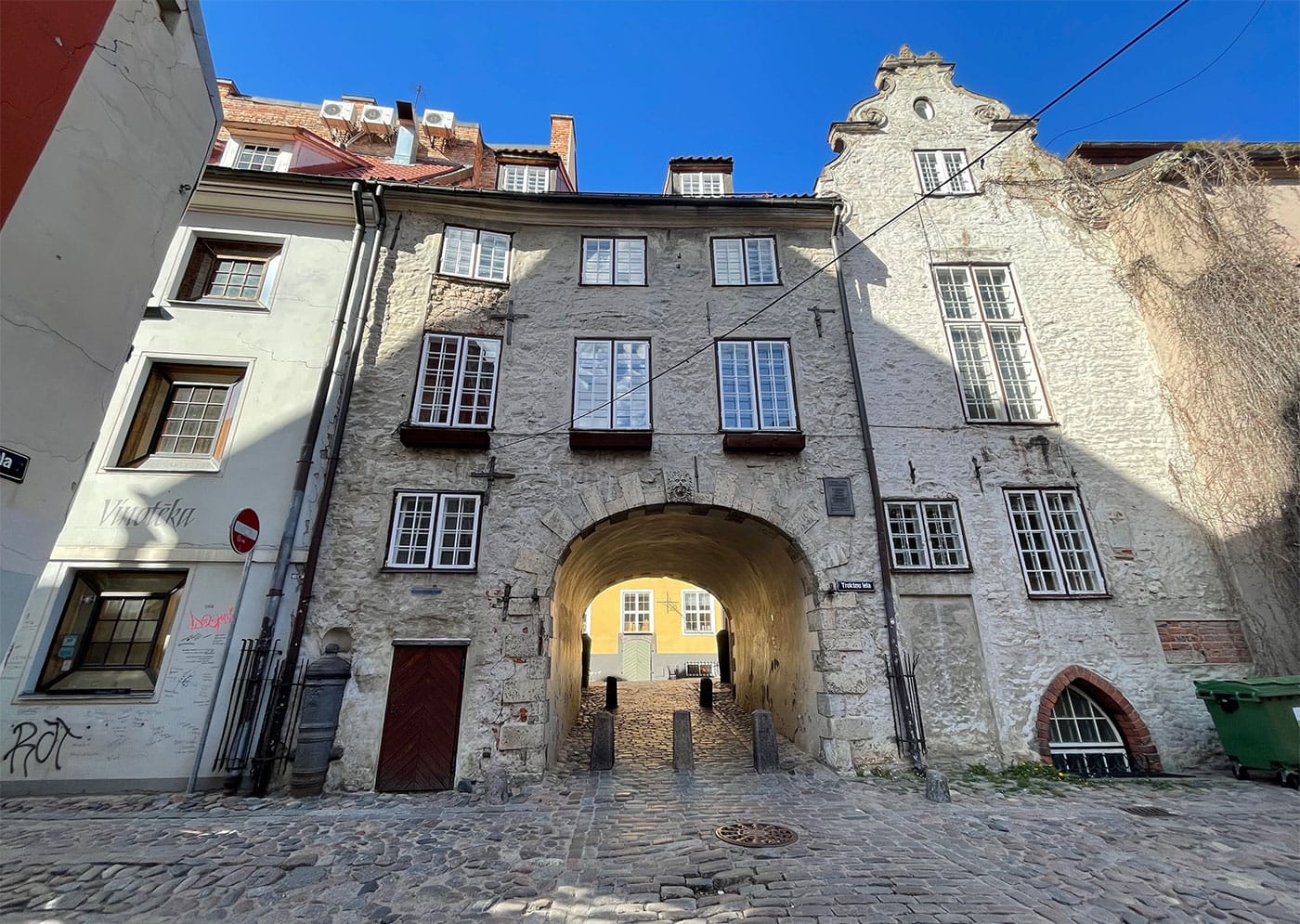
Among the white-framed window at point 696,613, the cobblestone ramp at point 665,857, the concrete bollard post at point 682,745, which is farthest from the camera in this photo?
the white-framed window at point 696,613

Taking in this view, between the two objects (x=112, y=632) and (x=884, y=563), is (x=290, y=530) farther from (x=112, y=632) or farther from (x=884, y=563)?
(x=884, y=563)

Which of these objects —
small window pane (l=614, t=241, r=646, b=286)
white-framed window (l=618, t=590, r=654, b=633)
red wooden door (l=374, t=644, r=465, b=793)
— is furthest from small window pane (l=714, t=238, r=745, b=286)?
white-framed window (l=618, t=590, r=654, b=633)

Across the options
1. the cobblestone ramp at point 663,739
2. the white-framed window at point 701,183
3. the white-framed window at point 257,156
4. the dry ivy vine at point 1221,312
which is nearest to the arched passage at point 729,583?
the cobblestone ramp at point 663,739

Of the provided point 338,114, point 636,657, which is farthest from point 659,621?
point 338,114

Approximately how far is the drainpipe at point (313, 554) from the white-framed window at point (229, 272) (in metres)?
1.81

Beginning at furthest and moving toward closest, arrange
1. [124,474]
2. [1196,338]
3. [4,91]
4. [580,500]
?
[1196,338] → [580,500] → [124,474] → [4,91]

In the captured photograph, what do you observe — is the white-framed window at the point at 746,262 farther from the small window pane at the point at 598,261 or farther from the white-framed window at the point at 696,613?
the white-framed window at the point at 696,613

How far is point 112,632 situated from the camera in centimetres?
836

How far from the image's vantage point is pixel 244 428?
9.27m

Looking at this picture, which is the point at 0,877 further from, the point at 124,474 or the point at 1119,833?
the point at 1119,833

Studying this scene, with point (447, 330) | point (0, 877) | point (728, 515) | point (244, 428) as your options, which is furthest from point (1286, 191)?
point (0, 877)

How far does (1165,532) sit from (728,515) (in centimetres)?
755

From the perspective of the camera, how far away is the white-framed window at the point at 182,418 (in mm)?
9000

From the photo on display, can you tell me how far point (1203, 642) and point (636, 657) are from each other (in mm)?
18869
